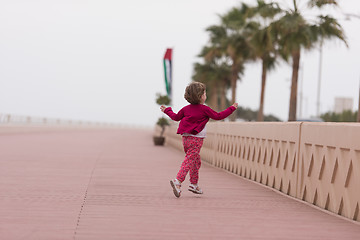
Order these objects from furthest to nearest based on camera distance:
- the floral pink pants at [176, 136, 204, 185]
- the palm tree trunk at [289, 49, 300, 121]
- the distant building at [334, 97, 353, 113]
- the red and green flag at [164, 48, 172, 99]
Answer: the distant building at [334, 97, 353, 113], the red and green flag at [164, 48, 172, 99], the palm tree trunk at [289, 49, 300, 121], the floral pink pants at [176, 136, 204, 185]

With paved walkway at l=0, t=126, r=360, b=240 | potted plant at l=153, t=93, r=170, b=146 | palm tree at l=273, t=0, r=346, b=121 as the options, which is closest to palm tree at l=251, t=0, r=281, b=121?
palm tree at l=273, t=0, r=346, b=121

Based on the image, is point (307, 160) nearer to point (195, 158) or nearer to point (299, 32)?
point (195, 158)

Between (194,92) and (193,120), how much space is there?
0.43 meters

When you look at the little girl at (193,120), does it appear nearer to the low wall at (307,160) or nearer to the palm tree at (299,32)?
the low wall at (307,160)

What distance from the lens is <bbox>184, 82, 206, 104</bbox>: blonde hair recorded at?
8.72 m

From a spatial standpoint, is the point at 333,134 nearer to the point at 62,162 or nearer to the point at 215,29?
the point at 62,162

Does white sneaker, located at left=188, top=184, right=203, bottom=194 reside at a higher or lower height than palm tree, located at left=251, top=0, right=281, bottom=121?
lower

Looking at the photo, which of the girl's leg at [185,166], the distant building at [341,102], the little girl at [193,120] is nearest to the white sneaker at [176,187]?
the little girl at [193,120]

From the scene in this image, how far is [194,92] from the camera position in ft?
A: 28.7

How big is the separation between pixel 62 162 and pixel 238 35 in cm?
3214

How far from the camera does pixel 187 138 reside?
9016 millimetres

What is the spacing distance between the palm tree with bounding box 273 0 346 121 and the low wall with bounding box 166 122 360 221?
70.6ft

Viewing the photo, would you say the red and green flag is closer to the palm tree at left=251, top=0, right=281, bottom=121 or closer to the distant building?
the palm tree at left=251, top=0, right=281, bottom=121

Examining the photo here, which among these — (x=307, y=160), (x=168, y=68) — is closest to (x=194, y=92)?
(x=307, y=160)
